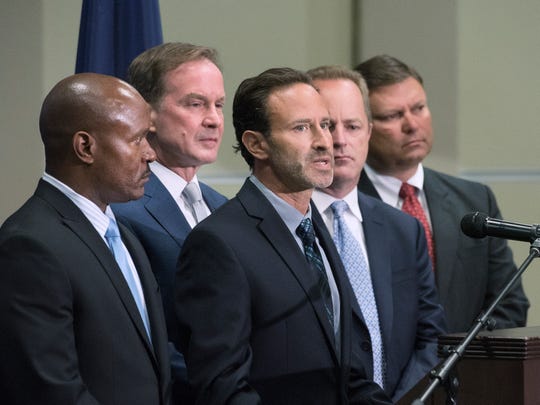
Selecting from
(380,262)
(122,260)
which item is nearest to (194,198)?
(380,262)

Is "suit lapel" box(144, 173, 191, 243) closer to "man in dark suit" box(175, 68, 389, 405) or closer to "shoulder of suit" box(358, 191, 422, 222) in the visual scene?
"man in dark suit" box(175, 68, 389, 405)

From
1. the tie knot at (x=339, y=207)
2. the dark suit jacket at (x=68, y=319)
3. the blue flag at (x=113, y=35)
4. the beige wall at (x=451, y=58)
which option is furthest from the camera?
the beige wall at (x=451, y=58)

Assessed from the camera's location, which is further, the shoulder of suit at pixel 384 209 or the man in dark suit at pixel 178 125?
the shoulder of suit at pixel 384 209

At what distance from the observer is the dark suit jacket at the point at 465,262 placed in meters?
4.11

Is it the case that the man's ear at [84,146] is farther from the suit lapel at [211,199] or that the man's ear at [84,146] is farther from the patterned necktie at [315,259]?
the suit lapel at [211,199]

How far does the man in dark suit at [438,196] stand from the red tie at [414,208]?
1 centimetres

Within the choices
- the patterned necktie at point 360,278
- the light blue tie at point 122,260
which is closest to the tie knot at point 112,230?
the light blue tie at point 122,260

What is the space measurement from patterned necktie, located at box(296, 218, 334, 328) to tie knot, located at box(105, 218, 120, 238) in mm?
526

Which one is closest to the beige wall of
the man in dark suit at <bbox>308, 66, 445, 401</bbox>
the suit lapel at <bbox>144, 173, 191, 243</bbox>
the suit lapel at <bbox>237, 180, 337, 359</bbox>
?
the man in dark suit at <bbox>308, 66, 445, 401</bbox>

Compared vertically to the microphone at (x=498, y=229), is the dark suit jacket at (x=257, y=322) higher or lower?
lower

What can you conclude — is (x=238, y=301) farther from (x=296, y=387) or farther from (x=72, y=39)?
(x=72, y=39)

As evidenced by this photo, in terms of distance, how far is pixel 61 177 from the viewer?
109 inches

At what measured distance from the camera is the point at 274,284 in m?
2.99

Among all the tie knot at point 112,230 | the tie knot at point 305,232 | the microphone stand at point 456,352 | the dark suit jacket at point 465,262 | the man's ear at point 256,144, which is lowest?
the dark suit jacket at point 465,262
